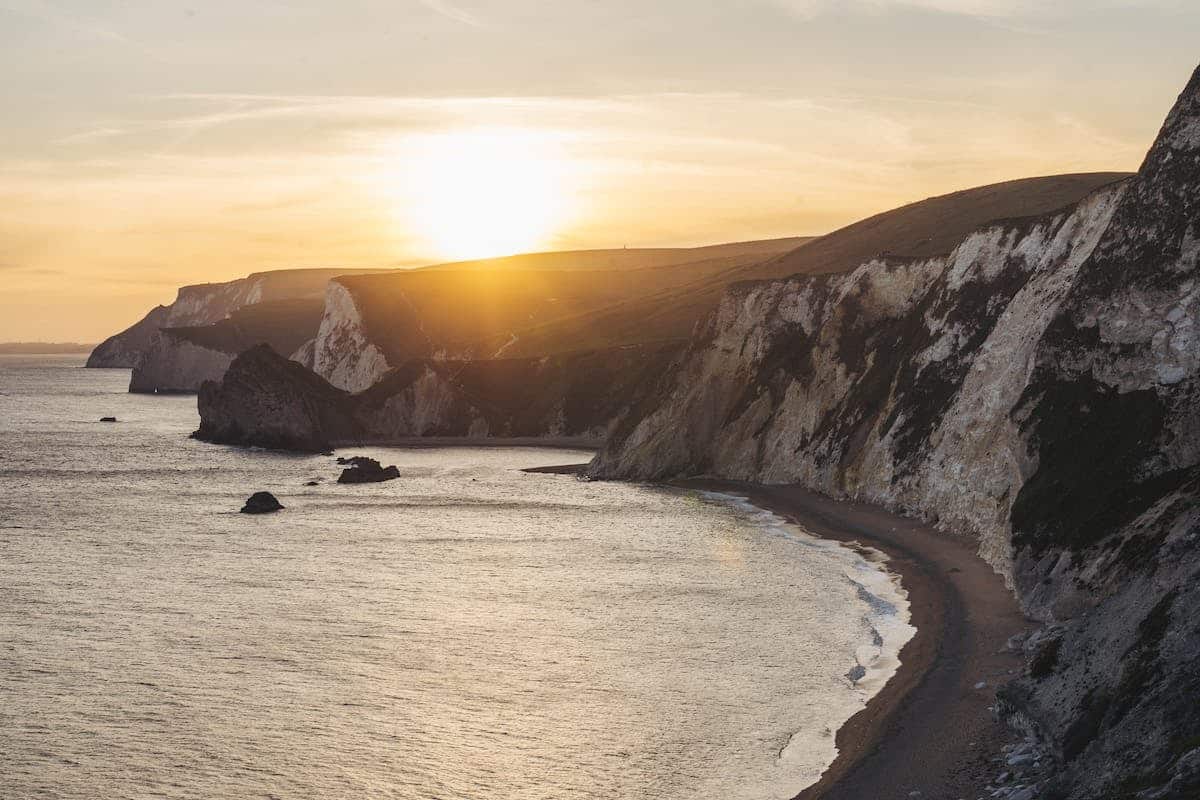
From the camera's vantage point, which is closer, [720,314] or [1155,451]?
[1155,451]

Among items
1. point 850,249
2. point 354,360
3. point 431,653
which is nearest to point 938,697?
point 431,653

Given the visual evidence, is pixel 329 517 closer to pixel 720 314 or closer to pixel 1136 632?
pixel 720 314

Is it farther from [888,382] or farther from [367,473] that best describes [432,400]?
[888,382]

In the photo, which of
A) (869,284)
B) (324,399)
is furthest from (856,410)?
(324,399)

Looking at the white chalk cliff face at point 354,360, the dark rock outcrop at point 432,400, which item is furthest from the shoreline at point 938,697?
the white chalk cliff face at point 354,360

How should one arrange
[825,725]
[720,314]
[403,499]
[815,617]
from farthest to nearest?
1. [720,314]
2. [403,499]
3. [815,617]
4. [825,725]

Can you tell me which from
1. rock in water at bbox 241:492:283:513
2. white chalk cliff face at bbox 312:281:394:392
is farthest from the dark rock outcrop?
rock in water at bbox 241:492:283:513
